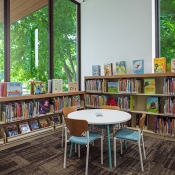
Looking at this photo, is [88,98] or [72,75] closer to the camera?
[88,98]

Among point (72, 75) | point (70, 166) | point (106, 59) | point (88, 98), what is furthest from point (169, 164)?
point (72, 75)

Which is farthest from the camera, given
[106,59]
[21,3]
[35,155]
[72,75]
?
[72,75]

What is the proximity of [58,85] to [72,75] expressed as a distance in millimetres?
1104

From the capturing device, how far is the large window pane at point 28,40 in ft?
11.9

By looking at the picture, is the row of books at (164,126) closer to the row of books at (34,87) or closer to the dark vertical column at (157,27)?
the dark vertical column at (157,27)

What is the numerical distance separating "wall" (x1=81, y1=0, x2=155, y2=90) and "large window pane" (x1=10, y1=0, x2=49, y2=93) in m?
1.34

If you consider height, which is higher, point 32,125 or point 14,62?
point 14,62

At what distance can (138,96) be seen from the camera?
12.9 ft

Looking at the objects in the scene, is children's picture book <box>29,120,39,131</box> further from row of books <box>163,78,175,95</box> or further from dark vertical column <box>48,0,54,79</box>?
row of books <box>163,78,175,95</box>

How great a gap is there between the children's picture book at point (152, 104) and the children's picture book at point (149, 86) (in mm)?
163

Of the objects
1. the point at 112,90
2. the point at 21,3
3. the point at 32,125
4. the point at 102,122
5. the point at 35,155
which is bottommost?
the point at 35,155

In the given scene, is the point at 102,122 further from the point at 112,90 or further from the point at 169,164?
the point at 112,90

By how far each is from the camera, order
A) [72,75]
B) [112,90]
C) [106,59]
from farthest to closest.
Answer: [72,75] → [106,59] → [112,90]

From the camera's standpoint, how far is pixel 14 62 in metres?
3.61
